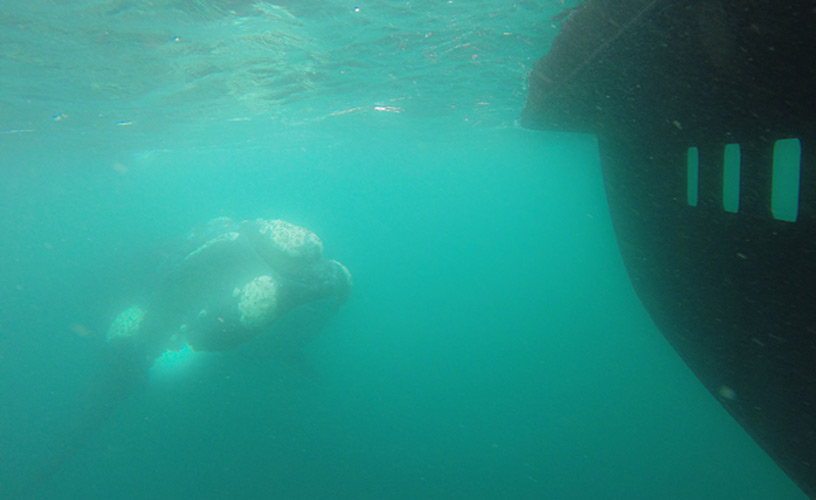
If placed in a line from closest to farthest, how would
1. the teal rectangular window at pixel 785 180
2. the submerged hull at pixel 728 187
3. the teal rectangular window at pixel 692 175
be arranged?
the submerged hull at pixel 728 187
the teal rectangular window at pixel 785 180
the teal rectangular window at pixel 692 175

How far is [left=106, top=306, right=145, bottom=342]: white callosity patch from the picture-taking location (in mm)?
15252

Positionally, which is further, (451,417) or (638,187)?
(451,417)

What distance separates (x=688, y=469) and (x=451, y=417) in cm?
1038

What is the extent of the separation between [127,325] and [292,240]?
7853 millimetres

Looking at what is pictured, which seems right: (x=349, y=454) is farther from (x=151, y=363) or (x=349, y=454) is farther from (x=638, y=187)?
(x=638, y=187)

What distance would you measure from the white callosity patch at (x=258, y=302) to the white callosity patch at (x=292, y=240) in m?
1.19

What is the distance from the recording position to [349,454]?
16.3 metres

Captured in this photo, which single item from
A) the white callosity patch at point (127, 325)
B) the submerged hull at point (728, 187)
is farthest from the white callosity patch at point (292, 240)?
the submerged hull at point (728, 187)

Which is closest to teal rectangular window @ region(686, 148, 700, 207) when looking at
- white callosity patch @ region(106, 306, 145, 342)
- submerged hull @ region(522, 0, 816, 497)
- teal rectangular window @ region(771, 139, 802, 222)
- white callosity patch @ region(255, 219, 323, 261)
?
submerged hull @ region(522, 0, 816, 497)

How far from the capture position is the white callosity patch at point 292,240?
544 inches

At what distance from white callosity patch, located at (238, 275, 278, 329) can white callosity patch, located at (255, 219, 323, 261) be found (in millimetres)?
1194

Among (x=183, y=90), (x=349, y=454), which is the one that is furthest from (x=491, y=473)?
(x=183, y=90)

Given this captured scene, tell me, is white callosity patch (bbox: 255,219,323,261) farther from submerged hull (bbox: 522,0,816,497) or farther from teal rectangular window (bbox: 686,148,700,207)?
teal rectangular window (bbox: 686,148,700,207)

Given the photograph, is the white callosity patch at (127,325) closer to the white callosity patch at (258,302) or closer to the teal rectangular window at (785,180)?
the white callosity patch at (258,302)
